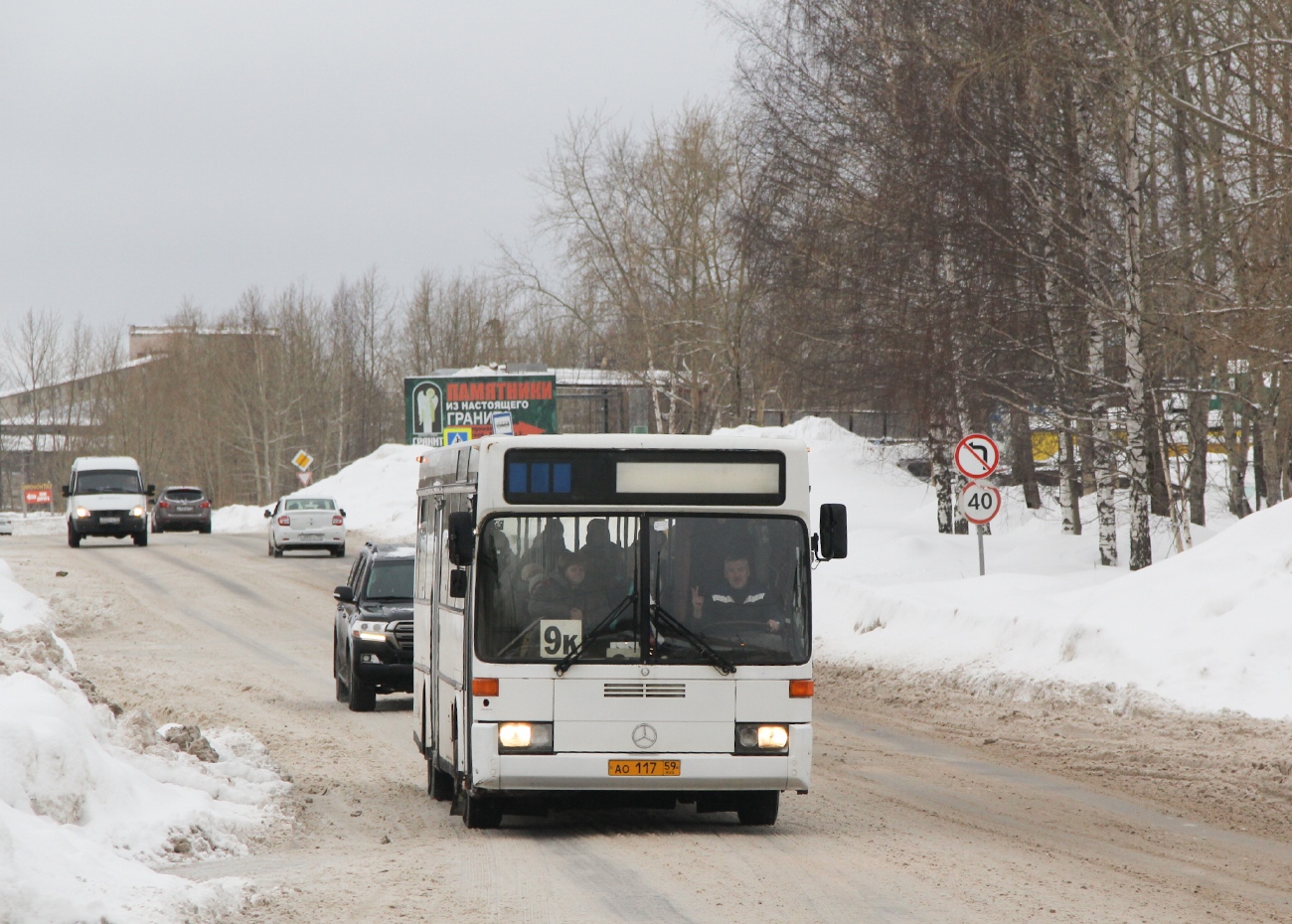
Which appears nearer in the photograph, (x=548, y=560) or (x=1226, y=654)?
(x=548, y=560)

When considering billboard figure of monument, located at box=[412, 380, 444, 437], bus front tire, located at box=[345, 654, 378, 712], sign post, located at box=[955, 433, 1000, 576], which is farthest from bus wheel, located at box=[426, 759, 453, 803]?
billboard figure of monument, located at box=[412, 380, 444, 437]

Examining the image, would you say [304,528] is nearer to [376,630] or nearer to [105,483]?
[105,483]

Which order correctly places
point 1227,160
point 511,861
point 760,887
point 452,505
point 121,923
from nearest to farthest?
point 121,923 < point 760,887 < point 511,861 < point 452,505 < point 1227,160

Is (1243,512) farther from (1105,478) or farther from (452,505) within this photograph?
(452,505)

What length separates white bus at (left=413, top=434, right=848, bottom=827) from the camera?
9203mm

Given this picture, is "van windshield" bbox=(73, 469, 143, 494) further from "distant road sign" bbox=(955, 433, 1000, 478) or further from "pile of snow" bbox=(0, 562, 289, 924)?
"pile of snow" bbox=(0, 562, 289, 924)

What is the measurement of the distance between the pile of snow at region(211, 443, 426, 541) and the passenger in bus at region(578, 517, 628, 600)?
41444mm

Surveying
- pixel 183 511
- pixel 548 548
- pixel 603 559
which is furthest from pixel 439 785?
pixel 183 511

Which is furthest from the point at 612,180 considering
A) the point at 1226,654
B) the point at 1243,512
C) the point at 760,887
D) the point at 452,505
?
the point at 760,887

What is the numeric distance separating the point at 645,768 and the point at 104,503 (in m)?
39.5

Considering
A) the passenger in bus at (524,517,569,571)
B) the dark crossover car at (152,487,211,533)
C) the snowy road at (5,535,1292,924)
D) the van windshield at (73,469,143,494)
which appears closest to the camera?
the snowy road at (5,535,1292,924)

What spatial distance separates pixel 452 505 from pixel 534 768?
215 centimetres

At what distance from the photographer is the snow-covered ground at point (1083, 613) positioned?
48.7 ft

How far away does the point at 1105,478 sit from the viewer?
83.9ft
